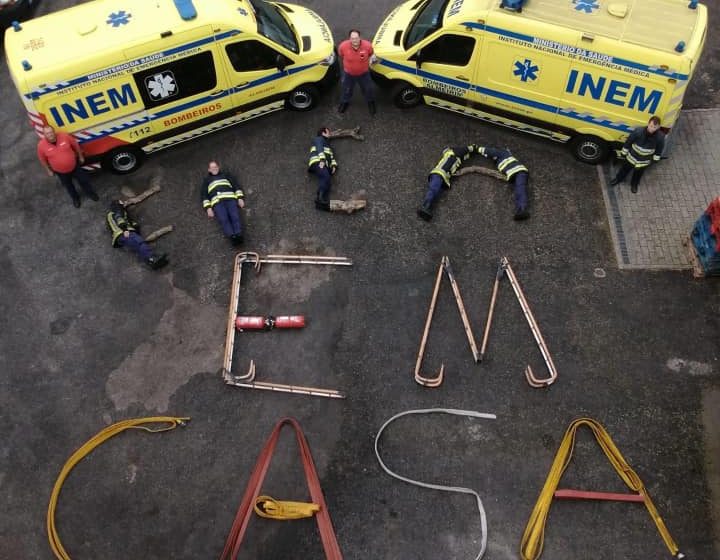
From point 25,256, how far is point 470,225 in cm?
803

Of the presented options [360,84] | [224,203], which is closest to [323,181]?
[224,203]

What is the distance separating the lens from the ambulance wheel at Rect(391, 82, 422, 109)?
11.7 meters

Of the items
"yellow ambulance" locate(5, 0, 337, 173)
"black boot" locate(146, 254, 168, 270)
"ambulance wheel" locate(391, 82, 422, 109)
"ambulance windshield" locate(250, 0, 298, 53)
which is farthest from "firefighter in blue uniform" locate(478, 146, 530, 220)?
"black boot" locate(146, 254, 168, 270)

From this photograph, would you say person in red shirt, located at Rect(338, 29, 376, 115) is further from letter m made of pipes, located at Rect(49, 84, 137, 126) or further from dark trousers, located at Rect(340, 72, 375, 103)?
letter m made of pipes, located at Rect(49, 84, 137, 126)

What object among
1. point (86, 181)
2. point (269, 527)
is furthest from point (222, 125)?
point (269, 527)

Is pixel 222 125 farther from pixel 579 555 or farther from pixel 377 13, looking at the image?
pixel 579 555

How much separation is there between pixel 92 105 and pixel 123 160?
1287 mm

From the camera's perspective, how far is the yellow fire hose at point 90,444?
804 cm

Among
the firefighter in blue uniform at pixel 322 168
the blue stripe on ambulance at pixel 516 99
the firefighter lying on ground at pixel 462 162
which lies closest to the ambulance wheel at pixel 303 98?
the firefighter in blue uniform at pixel 322 168

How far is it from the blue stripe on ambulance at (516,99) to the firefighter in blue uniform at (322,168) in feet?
7.03

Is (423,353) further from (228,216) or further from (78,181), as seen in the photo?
(78,181)

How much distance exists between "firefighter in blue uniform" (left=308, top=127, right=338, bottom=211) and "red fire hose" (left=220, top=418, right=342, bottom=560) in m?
4.09

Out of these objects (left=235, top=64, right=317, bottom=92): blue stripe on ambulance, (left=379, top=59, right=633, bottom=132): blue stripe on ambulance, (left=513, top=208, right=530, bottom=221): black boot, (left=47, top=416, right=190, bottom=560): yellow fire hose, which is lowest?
(left=47, top=416, right=190, bottom=560): yellow fire hose

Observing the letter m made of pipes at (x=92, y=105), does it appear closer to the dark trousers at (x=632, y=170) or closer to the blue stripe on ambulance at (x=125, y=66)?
the blue stripe on ambulance at (x=125, y=66)
